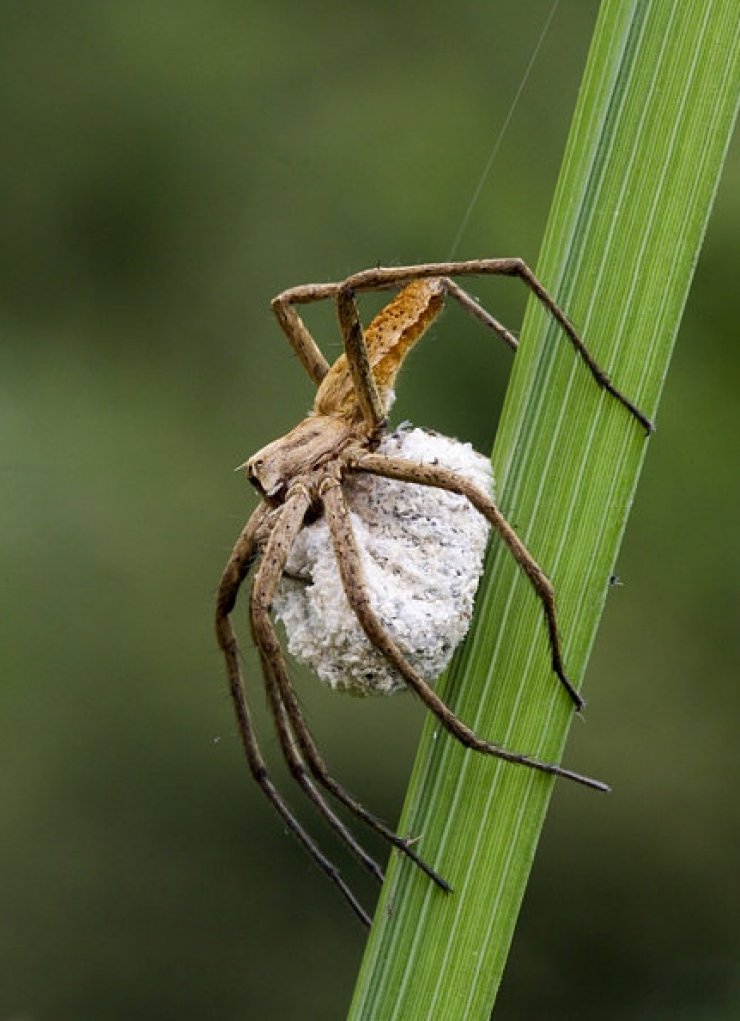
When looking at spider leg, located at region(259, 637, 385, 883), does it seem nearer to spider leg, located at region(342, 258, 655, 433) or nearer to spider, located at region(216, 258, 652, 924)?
spider, located at region(216, 258, 652, 924)

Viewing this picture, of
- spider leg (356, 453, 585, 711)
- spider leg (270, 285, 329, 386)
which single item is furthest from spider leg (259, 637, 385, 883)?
spider leg (270, 285, 329, 386)

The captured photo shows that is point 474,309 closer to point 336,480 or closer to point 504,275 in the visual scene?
point 504,275

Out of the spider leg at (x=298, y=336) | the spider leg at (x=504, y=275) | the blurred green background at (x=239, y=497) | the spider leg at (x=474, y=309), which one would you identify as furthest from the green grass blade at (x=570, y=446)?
the blurred green background at (x=239, y=497)

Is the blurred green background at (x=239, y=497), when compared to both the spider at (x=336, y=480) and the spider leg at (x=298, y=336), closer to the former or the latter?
the spider leg at (x=298, y=336)

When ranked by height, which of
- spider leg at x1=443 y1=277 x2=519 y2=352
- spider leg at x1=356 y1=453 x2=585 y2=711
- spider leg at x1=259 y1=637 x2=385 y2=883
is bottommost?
spider leg at x1=259 y1=637 x2=385 y2=883

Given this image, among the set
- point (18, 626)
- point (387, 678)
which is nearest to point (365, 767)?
point (18, 626)

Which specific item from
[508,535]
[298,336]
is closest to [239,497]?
[298,336]

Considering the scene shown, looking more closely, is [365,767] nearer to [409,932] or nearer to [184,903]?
[184,903]
